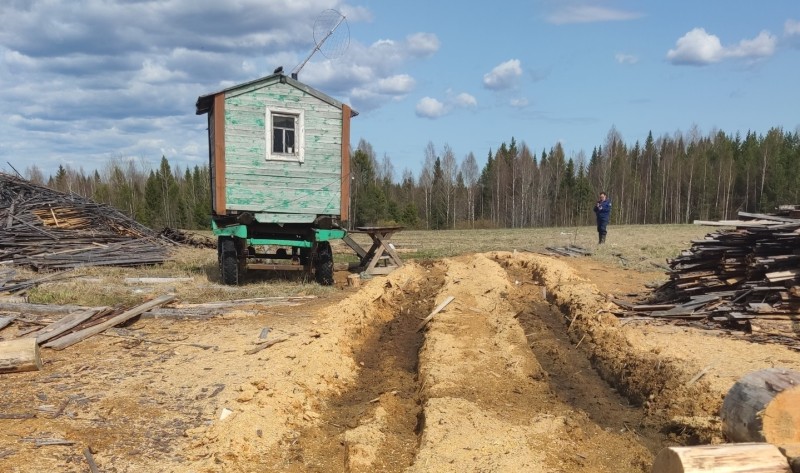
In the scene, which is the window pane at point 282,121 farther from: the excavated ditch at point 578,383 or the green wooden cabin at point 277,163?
the excavated ditch at point 578,383

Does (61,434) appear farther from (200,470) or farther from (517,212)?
(517,212)

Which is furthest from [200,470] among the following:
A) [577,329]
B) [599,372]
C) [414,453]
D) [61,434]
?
[577,329]

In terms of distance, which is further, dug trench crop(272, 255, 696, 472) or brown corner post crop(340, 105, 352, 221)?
brown corner post crop(340, 105, 352, 221)

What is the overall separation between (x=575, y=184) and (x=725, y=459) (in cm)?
6690

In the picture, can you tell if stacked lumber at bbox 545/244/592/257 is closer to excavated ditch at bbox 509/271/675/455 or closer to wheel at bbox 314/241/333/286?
wheel at bbox 314/241/333/286

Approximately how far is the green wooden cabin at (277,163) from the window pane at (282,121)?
2 cm

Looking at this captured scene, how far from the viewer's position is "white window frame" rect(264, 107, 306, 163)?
43.9 feet

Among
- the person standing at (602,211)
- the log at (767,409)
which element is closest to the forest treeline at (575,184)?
the person standing at (602,211)

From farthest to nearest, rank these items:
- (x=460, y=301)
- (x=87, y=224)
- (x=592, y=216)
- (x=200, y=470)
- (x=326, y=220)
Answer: (x=592, y=216)
(x=87, y=224)
(x=326, y=220)
(x=460, y=301)
(x=200, y=470)

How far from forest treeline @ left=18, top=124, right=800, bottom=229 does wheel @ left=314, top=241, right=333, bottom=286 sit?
42.4 metres

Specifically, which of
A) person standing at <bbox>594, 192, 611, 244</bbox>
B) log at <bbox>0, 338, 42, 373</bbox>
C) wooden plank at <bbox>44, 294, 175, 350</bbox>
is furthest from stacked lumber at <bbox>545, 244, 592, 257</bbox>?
log at <bbox>0, 338, 42, 373</bbox>

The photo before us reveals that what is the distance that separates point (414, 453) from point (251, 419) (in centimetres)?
150

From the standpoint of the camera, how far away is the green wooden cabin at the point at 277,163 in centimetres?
1309

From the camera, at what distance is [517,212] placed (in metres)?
70.1
